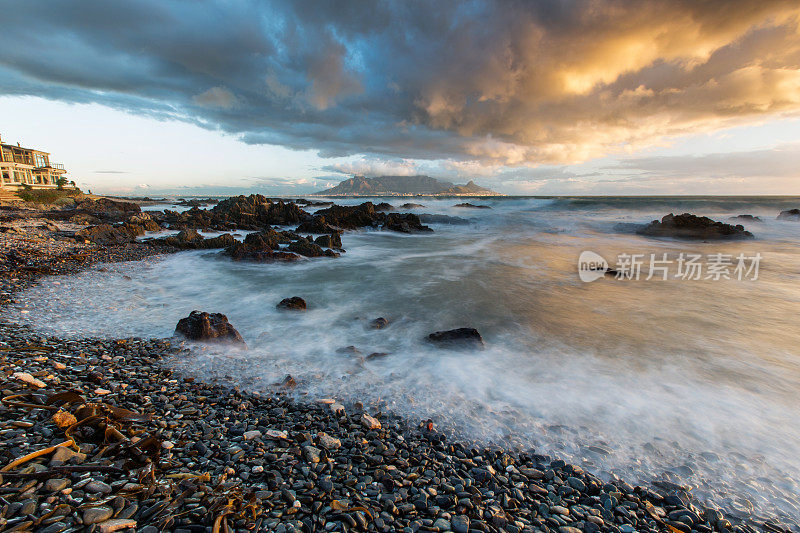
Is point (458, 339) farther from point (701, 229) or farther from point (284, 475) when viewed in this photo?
point (701, 229)

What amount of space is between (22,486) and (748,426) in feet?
22.4

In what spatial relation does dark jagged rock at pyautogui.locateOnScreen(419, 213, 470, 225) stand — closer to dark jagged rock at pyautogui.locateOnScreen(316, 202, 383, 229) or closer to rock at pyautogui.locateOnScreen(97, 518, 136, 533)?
dark jagged rock at pyautogui.locateOnScreen(316, 202, 383, 229)

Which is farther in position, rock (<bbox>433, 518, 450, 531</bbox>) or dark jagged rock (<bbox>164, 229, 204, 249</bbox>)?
dark jagged rock (<bbox>164, 229, 204, 249</bbox>)

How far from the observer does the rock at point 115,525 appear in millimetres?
1813

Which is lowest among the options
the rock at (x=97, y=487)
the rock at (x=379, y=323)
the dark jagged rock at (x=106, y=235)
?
the rock at (x=379, y=323)

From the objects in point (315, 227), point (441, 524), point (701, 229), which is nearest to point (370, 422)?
point (441, 524)

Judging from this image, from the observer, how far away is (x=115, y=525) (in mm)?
1837

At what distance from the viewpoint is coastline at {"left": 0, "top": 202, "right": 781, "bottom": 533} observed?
2096 millimetres

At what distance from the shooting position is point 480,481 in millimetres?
2773

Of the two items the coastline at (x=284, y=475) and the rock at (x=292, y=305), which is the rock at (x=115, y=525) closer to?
the coastline at (x=284, y=475)

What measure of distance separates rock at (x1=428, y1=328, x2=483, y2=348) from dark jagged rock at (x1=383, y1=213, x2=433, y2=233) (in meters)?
19.0

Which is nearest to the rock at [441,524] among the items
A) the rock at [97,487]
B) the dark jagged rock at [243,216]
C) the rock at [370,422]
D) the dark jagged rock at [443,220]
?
the rock at [370,422]

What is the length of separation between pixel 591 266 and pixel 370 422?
42.2ft

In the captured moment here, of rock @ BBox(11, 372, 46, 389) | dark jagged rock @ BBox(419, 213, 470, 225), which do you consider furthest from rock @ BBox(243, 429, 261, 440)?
dark jagged rock @ BBox(419, 213, 470, 225)
